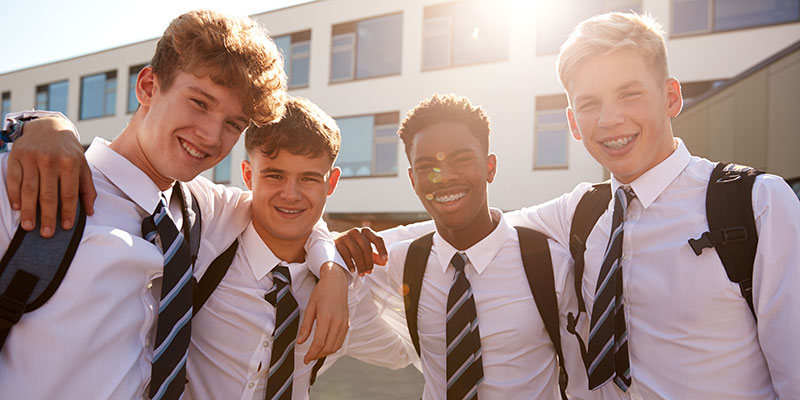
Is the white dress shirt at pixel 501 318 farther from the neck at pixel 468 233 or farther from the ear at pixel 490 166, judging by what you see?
the ear at pixel 490 166

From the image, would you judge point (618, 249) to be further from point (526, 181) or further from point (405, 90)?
point (405, 90)

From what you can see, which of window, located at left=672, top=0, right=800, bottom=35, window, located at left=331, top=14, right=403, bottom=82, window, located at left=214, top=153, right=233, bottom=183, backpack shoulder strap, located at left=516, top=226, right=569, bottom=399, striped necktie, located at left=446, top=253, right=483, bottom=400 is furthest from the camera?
window, located at left=214, top=153, right=233, bottom=183

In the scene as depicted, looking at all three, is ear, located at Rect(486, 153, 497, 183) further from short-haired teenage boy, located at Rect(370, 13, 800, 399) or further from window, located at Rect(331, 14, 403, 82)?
window, located at Rect(331, 14, 403, 82)

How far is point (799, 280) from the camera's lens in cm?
172

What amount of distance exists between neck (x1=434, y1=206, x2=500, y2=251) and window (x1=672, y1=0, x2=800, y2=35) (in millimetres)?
12309

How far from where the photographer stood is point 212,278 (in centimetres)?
221

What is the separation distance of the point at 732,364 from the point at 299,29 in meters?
16.6

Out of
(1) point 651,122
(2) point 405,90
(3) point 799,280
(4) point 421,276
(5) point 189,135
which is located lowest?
(4) point 421,276

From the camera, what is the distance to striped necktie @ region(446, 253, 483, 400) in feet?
7.73

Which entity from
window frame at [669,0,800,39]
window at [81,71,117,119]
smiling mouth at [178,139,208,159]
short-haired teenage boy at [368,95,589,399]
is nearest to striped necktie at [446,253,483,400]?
short-haired teenage boy at [368,95,589,399]

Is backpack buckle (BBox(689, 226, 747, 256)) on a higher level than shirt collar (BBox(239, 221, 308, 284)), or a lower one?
higher

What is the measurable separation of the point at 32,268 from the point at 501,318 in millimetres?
1939

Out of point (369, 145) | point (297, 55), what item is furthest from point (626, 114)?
point (297, 55)

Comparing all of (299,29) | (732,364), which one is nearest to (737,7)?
(299,29)
